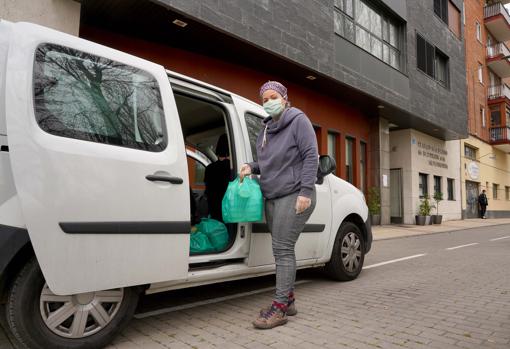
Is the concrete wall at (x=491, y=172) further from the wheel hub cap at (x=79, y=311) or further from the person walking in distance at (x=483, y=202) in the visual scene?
the wheel hub cap at (x=79, y=311)

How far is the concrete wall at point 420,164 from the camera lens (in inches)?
754

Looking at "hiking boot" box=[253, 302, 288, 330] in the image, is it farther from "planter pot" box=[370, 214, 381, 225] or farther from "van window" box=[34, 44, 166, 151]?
"planter pot" box=[370, 214, 381, 225]

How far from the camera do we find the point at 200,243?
Answer: 149 inches

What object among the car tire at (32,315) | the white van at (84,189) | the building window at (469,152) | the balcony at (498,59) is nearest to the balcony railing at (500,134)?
the building window at (469,152)

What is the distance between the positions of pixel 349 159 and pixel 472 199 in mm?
13843

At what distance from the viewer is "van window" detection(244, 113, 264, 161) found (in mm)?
3924

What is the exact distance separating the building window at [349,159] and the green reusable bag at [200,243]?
12.7 metres

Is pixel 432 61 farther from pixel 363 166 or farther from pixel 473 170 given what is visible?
pixel 473 170

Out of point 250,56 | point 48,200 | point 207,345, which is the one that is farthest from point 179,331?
point 250,56

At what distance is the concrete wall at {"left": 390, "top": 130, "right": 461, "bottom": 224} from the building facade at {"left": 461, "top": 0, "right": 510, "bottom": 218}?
60.8 inches

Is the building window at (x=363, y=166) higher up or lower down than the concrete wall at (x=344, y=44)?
lower down

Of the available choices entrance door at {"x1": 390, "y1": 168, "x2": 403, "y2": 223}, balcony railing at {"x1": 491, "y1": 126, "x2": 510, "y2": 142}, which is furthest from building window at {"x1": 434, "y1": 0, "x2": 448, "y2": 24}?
balcony railing at {"x1": 491, "y1": 126, "x2": 510, "y2": 142}

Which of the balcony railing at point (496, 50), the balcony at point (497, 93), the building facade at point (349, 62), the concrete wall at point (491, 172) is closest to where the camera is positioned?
the building facade at point (349, 62)

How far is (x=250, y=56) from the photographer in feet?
35.0
